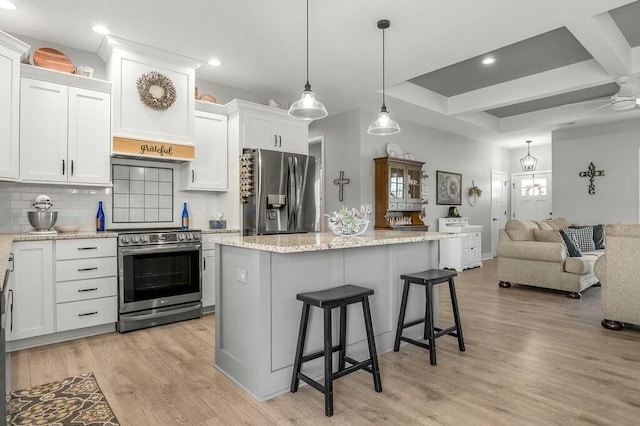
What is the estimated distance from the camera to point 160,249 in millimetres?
3717

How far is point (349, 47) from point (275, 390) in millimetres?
3194

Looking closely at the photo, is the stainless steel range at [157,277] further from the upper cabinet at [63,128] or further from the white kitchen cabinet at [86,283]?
the upper cabinet at [63,128]

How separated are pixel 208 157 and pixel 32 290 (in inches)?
85.1

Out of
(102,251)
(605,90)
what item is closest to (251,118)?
(102,251)

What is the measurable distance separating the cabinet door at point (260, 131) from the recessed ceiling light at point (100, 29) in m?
1.59

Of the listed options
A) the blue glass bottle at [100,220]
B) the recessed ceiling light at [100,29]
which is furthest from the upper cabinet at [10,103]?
the blue glass bottle at [100,220]

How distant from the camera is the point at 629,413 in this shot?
2.05 m

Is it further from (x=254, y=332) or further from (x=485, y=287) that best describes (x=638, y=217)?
(x=254, y=332)

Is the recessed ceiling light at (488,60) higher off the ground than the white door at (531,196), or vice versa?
the recessed ceiling light at (488,60)

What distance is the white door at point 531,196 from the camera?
917 centimetres

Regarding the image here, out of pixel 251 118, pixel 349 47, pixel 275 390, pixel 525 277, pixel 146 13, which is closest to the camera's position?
pixel 275 390

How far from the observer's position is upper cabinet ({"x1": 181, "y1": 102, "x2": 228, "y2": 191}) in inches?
172

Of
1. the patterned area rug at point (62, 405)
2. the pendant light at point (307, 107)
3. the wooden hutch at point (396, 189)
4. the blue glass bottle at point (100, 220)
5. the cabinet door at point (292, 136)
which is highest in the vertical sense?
the cabinet door at point (292, 136)

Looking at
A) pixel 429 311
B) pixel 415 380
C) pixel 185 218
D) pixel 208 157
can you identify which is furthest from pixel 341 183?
pixel 415 380
